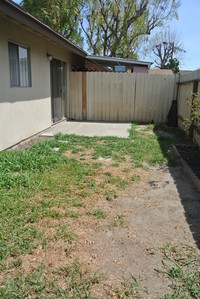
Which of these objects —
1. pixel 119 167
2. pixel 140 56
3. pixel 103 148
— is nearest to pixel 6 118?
pixel 103 148

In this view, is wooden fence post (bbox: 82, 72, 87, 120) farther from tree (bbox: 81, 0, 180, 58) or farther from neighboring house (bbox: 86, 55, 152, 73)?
tree (bbox: 81, 0, 180, 58)

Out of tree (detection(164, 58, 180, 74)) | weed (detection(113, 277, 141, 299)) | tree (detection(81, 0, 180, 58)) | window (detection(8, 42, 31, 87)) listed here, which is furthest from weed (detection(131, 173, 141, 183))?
tree (detection(164, 58, 180, 74))

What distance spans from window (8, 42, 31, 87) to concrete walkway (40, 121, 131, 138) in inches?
62.1

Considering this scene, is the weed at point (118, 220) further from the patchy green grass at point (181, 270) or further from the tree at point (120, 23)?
the tree at point (120, 23)

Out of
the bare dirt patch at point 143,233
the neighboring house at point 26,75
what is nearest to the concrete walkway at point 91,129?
the neighboring house at point 26,75

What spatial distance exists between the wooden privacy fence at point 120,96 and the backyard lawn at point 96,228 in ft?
17.0

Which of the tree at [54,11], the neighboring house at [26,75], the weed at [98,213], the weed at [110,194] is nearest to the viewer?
the weed at [98,213]

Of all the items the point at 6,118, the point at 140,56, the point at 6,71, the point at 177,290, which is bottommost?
the point at 177,290

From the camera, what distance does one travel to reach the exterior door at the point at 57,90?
8.51 meters

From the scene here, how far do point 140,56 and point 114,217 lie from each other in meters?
27.7

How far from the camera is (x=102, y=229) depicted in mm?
2676

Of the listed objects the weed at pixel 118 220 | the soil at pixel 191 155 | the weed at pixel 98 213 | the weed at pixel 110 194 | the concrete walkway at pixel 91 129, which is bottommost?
the weed at pixel 118 220

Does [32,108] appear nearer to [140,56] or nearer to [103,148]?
[103,148]

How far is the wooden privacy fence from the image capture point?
9500 mm
